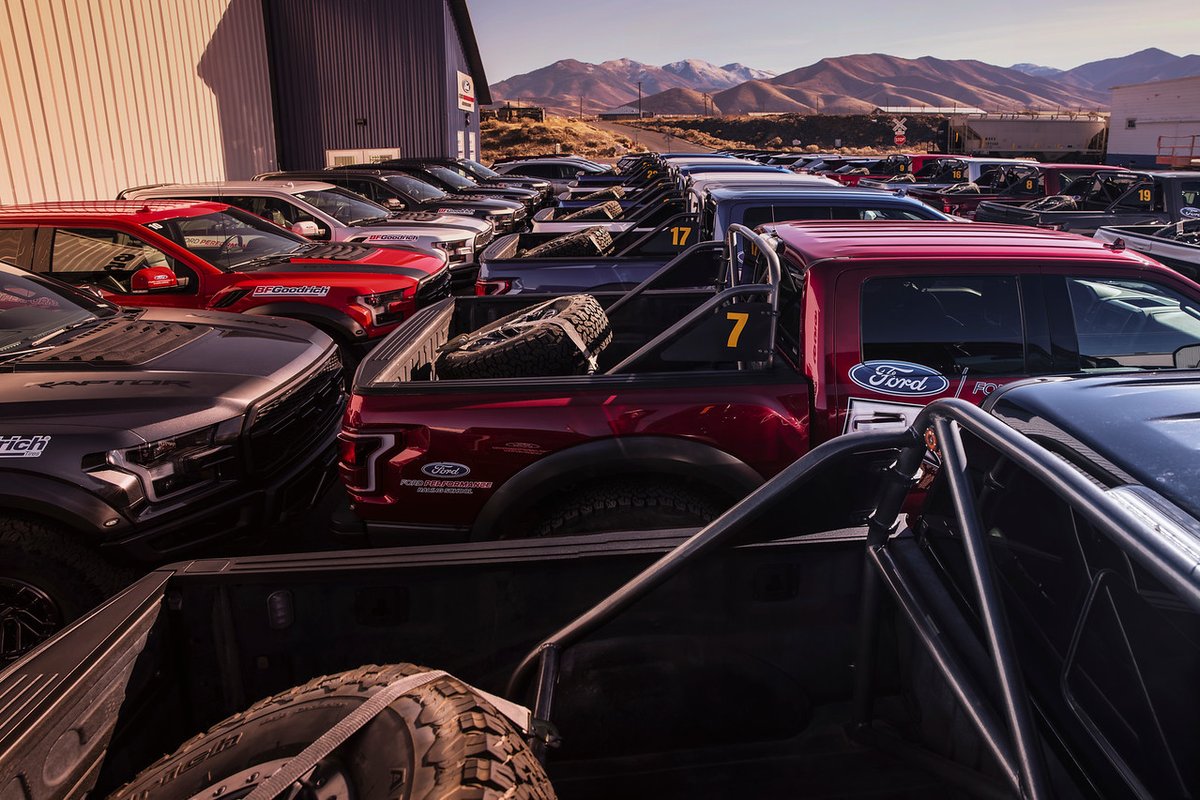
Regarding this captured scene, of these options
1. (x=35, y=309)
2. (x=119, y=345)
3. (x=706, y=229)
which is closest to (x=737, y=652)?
(x=119, y=345)

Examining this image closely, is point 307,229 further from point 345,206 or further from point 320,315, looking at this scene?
point 320,315

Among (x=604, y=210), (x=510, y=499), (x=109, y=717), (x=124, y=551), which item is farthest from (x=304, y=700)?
(x=604, y=210)

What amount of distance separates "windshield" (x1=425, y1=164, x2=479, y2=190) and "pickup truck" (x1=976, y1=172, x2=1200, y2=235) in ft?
33.2

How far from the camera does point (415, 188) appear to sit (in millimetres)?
14531

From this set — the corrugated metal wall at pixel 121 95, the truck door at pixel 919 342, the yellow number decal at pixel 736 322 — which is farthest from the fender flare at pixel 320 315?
the corrugated metal wall at pixel 121 95

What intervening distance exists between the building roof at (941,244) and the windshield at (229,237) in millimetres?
5067

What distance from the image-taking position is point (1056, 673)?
1.65 meters

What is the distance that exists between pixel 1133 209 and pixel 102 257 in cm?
1301

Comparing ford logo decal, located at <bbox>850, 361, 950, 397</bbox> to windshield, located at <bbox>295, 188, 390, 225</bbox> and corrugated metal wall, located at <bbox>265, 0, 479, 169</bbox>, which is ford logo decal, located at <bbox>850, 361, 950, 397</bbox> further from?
corrugated metal wall, located at <bbox>265, 0, 479, 169</bbox>

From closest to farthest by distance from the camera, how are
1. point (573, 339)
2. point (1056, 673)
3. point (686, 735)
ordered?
point (1056, 673)
point (686, 735)
point (573, 339)

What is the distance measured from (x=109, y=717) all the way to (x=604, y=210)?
10.1 meters

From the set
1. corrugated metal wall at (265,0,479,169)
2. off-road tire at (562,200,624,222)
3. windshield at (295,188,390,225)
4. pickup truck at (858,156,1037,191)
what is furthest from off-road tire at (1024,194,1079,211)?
corrugated metal wall at (265,0,479,169)

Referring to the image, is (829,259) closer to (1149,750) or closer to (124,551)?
(1149,750)

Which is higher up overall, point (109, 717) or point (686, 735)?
point (109, 717)
